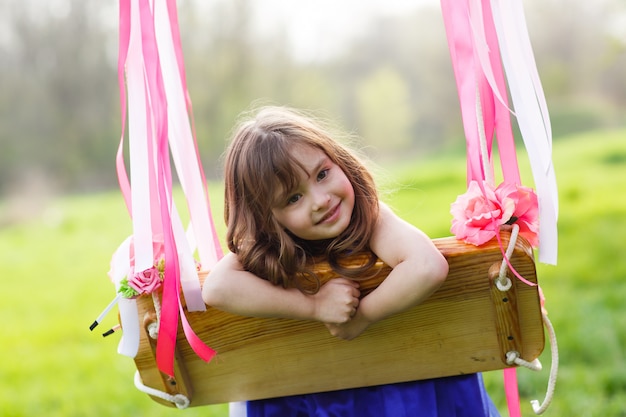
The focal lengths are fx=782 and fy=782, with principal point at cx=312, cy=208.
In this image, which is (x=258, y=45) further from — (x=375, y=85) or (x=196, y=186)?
(x=196, y=186)

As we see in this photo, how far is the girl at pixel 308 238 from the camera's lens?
5.80 ft

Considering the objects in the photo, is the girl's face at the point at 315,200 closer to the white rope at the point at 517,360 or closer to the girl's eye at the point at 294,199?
the girl's eye at the point at 294,199

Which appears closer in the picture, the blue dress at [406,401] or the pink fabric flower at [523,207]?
the pink fabric flower at [523,207]

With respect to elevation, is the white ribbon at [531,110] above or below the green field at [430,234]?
above

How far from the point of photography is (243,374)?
198cm

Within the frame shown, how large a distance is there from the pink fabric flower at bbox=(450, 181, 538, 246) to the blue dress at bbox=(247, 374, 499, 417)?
0.42 m

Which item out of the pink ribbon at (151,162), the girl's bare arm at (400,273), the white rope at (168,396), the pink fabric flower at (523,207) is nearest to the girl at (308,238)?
the girl's bare arm at (400,273)

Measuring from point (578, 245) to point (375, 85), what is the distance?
6052 mm

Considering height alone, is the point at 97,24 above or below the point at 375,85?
above

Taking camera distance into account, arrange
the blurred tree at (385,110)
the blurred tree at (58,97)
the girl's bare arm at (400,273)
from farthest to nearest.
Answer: the blurred tree at (58,97) → the blurred tree at (385,110) → the girl's bare arm at (400,273)

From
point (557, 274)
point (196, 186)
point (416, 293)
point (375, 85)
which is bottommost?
point (557, 274)

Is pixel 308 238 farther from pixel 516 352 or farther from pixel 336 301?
pixel 516 352

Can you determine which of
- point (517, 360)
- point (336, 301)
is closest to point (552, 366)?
point (517, 360)

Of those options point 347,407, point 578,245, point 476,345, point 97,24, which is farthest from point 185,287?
point 97,24
